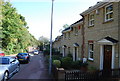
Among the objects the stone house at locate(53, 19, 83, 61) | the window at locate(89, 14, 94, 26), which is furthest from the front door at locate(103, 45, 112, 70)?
the stone house at locate(53, 19, 83, 61)

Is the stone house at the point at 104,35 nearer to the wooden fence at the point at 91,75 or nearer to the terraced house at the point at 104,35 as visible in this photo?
the terraced house at the point at 104,35

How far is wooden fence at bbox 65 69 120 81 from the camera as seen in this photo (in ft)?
23.5

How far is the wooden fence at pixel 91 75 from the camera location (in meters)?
7.15

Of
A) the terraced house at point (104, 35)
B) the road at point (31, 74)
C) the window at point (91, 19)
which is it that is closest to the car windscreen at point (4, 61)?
the road at point (31, 74)

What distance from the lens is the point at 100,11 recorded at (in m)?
9.56

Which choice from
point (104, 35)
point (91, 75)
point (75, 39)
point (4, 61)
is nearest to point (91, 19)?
point (104, 35)

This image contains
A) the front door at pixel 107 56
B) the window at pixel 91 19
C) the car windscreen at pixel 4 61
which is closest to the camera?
the front door at pixel 107 56

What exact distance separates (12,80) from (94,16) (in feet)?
28.3

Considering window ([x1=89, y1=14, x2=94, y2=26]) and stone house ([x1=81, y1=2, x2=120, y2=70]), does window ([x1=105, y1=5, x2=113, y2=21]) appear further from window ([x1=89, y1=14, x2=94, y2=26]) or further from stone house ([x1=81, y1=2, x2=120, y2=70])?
window ([x1=89, y1=14, x2=94, y2=26])

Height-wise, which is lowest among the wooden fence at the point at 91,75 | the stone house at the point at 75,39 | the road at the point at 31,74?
the road at the point at 31,74

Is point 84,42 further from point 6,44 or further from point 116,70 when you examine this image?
point 6,44

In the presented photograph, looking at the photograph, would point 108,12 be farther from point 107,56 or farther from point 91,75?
point 91,75

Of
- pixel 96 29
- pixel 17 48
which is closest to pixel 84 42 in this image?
pixel 96 29

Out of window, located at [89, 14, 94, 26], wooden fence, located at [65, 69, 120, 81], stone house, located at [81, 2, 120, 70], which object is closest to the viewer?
wooden fence, located at [65, 69, 120, 81]
